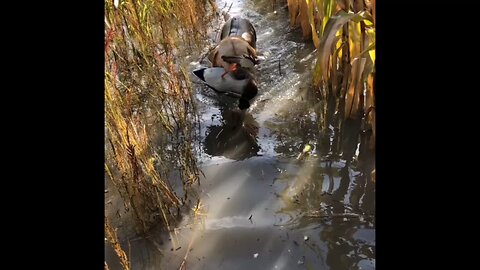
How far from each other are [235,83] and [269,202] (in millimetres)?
759

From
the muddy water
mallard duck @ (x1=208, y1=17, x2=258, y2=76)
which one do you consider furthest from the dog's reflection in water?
mallard duck @ (x1=208, y1=17, x2=258, y2=76)

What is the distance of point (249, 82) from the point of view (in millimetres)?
2393

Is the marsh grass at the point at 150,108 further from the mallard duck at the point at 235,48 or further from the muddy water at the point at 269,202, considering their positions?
the mallard duck at the point at 235,48

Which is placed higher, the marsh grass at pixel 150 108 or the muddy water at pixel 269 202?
the marsh grass at pixel 150 108

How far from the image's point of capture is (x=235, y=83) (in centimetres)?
241

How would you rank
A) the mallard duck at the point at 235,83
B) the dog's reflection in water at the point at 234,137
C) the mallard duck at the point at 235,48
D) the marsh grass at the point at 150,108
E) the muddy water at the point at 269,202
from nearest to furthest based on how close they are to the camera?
the muddy water at the point at 269,202 < the marsh grass at the point at 150,108 < the dog's reflection in water at the point at 234,137 < the mallard duck at the point at 235,83 < the mallard duck at the point at 235,48

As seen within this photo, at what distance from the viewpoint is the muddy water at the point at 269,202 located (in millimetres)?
1609

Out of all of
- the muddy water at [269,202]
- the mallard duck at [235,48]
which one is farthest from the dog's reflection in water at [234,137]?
the mallard duck at [235,48]

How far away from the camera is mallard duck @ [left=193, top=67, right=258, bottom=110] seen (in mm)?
2404

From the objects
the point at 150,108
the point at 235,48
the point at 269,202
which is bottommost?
the point at 269,202

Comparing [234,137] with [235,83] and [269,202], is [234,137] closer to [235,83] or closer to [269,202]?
[235,83]

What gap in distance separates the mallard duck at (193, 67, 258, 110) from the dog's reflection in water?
0.24ft

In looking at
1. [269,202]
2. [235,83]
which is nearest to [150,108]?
[235,83]
